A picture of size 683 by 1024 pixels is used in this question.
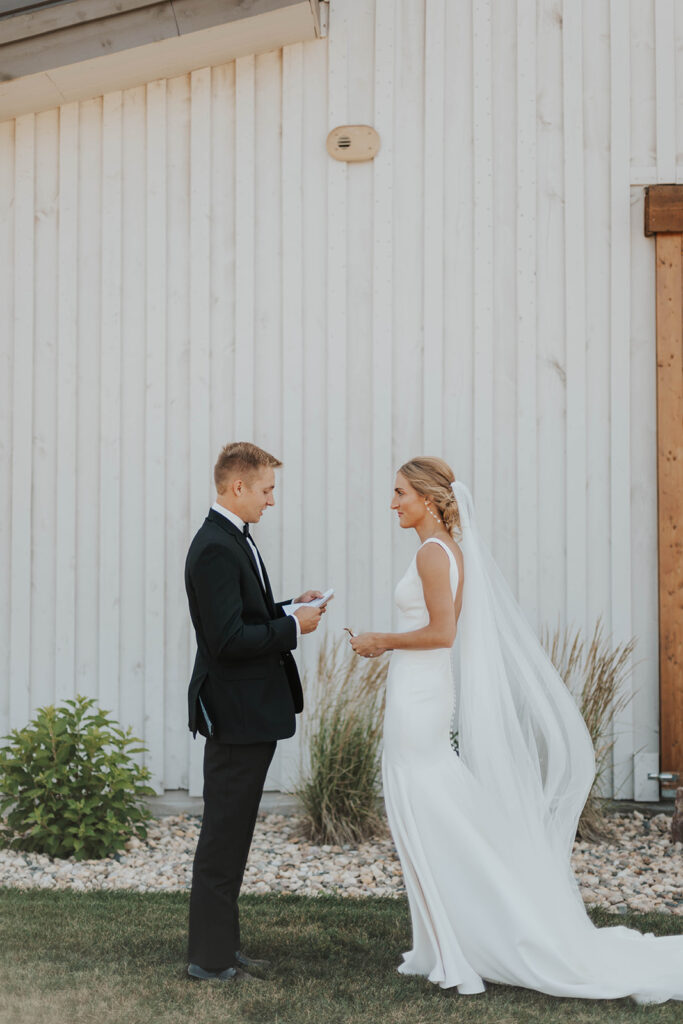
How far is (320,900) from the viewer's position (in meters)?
4.63

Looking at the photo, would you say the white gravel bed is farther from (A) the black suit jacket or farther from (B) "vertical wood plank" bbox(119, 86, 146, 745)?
(A) the black suit jacket

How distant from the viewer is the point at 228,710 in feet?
11.7

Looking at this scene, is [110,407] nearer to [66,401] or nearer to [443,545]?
[66,401]

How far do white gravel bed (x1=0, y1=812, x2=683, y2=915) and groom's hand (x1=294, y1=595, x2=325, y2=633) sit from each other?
1741 mm

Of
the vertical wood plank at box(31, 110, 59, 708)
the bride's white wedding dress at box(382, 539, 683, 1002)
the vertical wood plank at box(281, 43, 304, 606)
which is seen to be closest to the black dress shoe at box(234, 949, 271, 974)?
the bride's white wedding dress at box(382, 539, 683, 1002)

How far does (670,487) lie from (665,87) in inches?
92.0

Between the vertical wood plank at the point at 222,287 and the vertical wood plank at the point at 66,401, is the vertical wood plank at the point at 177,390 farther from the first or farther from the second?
the vertical wood plank at the point at 66,401

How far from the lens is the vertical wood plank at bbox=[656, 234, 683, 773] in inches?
234

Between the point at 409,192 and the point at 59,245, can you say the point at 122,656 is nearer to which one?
the point at 59,245

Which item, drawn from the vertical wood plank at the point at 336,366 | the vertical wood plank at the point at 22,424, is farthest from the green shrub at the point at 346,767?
the vertical wood plank at the point at 22,424

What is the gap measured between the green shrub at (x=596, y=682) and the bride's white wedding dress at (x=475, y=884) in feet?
6.00

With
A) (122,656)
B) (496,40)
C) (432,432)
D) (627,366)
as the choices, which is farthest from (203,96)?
(122,656)

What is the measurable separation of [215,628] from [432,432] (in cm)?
295

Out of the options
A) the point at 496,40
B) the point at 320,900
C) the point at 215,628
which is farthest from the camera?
the point at 496,40
